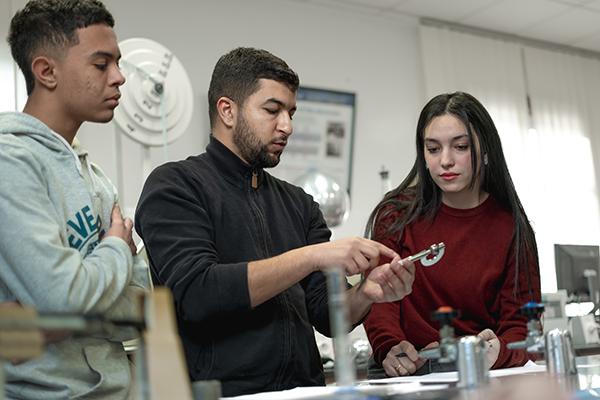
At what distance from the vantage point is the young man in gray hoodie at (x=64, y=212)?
1.03 meters

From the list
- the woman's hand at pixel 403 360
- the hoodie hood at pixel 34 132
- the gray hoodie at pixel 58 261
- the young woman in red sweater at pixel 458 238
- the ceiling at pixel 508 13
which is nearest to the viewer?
the gray hoodie at pixel 58 261

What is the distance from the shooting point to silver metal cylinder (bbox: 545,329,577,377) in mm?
1216

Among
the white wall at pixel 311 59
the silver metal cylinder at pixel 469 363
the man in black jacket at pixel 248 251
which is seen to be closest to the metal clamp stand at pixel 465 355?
the silver metal cylinder at pixel 469 363

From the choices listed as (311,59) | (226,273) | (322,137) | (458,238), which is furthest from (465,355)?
(311,59)

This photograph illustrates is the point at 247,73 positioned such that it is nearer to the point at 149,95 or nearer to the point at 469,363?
the point at 469,363

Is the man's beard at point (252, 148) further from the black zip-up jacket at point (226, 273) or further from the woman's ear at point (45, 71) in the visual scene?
the woman's ear at point (45, 71)

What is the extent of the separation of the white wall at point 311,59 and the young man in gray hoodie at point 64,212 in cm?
239

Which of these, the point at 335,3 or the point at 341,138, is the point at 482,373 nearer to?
the point at 341,138

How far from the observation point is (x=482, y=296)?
167cm

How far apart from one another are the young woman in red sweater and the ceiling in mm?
3124

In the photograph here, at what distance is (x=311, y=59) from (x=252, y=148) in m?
3.16

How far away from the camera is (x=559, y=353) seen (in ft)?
4.01

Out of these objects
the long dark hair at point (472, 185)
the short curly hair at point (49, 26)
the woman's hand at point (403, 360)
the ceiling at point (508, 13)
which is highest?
the ceiling at point (508, 13)

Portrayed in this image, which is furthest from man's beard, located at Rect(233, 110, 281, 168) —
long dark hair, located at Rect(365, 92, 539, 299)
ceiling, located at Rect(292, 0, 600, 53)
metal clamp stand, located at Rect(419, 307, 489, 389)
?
ceiling, located at Rect(292, 0, 600, 53)
